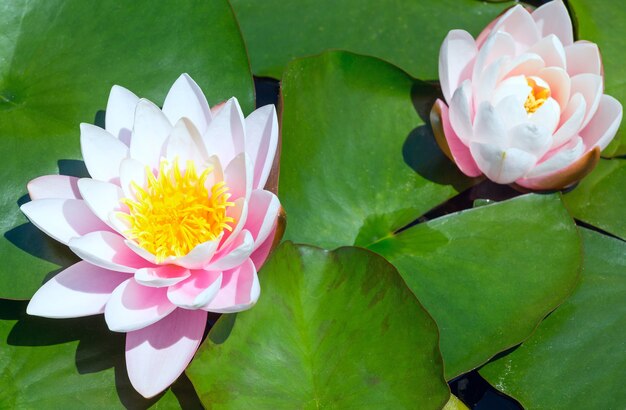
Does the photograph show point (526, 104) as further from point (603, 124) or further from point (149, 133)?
point (149, 133)

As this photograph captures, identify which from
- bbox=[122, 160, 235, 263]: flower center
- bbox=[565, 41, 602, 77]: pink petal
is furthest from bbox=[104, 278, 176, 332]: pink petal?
bbox=[565, 41, 602, 77]: pink petal

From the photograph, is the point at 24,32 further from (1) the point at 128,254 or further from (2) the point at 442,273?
(2) the point at 442,273

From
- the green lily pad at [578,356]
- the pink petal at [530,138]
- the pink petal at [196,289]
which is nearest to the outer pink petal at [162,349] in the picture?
the pink petal at [196,289]

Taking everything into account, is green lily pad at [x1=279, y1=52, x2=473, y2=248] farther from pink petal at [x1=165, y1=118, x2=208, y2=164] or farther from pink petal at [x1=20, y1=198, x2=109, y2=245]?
pink petal at [x1=20, y1=198, x2=109, y2=245]

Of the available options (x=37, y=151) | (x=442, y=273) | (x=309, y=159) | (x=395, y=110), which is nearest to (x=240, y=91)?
(x=309, y=159)

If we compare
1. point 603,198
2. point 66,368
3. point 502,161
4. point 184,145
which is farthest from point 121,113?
point 603,198

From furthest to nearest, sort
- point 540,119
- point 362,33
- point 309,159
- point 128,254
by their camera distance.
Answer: point 362,33 < point 309,159 < point 540,119 < point 128,254
